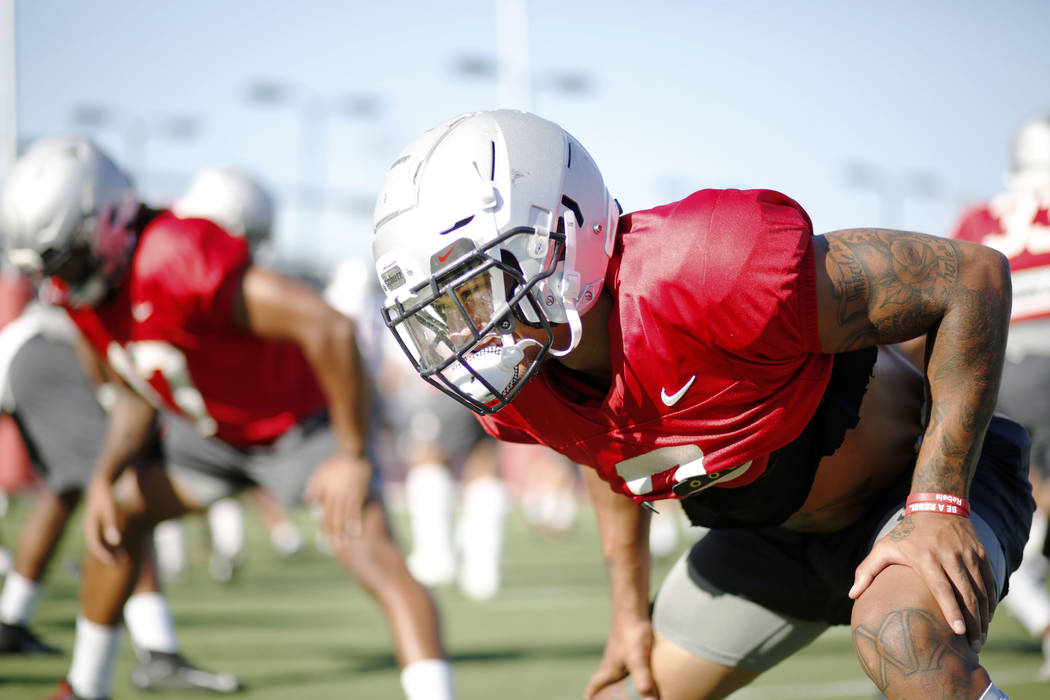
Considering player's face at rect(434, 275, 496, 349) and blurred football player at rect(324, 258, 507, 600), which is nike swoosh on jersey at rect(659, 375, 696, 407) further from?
blurred football player at rect(324, 258, 507, 600)

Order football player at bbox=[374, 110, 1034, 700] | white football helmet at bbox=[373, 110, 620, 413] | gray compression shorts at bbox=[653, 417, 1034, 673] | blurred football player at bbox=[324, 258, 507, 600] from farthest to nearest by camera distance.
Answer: blurred football player at bbox=[324, 258, 507, 600]
gray compression shorts at bbox=[653, 417, 1034, 673]
white football helmet at bbox=[373, 110, 620, 413]
football player at bbox=[374, 110, 1034, 700]

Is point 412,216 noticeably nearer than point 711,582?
Yes

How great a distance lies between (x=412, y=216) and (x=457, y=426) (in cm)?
578

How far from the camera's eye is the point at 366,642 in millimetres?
5676

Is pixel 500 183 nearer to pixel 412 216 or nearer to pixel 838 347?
pixel 412 216

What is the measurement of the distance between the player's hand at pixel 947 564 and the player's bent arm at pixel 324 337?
70.3 inches

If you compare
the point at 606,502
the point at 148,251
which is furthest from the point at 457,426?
the point at 606,502

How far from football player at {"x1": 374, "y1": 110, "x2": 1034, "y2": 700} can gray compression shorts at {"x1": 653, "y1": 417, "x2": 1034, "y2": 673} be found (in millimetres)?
14

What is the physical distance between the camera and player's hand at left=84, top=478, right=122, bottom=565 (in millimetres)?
3781

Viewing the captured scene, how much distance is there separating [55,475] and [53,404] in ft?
1.66

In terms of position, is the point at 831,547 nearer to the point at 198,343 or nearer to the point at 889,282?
the point at 889,282

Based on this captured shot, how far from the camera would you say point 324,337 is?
10.9 ft

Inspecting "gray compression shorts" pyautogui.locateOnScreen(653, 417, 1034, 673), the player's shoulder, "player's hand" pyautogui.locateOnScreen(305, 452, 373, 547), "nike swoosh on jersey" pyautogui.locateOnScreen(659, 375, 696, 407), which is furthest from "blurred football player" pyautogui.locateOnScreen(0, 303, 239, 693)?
"nike swoosh on jersey" pyautogui.locateOnScreen(659, 375, 696, 407)

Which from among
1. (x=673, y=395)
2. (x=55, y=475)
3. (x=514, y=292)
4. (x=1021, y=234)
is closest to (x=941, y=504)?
(x=673, y=395)
